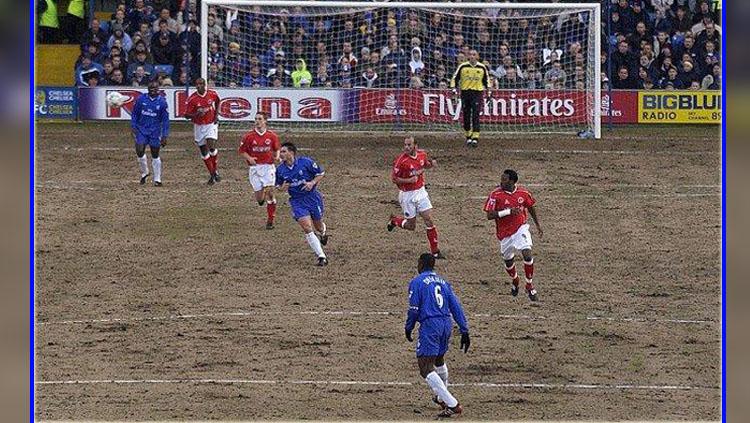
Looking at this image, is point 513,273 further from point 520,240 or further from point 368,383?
point 368,383

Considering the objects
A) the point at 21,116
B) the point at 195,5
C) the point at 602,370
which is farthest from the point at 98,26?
the point at 21,116

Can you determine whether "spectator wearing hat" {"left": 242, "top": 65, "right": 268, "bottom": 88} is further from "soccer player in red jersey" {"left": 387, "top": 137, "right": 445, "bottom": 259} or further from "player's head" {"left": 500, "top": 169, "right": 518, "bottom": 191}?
"player's head" {"left": 500, "top": 169, "right": 518, "bottom": 191}

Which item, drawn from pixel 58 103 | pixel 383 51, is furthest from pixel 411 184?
pixel 58 103

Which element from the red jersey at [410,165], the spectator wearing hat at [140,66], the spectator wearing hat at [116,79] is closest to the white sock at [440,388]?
the red jersey at [410,165]

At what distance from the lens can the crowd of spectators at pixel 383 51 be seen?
32625mm

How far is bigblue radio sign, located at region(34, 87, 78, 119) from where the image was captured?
3334cm

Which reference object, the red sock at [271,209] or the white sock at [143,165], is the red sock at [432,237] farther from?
the white sock at [143,165]

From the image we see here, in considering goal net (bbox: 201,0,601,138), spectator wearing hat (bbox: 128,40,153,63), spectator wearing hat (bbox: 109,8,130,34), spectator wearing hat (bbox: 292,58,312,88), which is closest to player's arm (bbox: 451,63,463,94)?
goal net (bbox: 201,0,601,138)

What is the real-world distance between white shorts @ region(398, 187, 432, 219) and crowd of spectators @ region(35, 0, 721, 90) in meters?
11.0

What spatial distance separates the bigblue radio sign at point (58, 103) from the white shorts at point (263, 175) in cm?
1039

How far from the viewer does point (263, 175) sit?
81.1ft

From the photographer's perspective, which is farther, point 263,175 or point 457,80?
point 457,80

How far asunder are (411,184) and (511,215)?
271 centimetres

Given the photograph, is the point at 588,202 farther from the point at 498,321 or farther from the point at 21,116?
the point at 21,116
